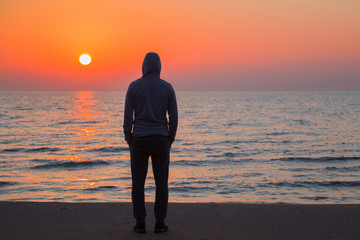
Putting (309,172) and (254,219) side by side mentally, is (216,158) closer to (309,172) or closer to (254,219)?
(309,172)

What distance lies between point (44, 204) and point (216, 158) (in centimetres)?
1081

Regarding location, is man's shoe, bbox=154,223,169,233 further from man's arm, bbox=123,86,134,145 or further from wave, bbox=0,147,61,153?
wave, bbox=0,147,61,153

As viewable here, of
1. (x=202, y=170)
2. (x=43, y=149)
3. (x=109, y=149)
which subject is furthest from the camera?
(x=109, y=149)

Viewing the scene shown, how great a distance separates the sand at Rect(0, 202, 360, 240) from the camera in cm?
460

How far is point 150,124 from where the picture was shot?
14.3 ft

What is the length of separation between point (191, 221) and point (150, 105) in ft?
5.82

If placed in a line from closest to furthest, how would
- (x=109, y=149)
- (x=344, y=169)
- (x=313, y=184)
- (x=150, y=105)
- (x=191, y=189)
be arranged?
(x=150, y=105) < (x=191, y=189) < (x=313, y=184) < (x=344, y=169) < (x=109, y=149)

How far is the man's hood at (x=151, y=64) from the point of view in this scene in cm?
443

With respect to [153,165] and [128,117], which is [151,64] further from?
[153,165]

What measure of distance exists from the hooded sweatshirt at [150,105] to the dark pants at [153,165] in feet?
0.29

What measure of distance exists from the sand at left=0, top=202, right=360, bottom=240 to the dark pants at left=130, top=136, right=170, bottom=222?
323mm

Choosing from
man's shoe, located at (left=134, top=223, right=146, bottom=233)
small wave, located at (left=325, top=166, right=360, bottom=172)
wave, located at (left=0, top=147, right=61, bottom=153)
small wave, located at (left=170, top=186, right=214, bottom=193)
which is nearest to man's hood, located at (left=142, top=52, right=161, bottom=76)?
man's shoe, located at (left=134, top=223, right=146, bottom=233)

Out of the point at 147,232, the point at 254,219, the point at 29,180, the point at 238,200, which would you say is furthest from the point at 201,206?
the point at 29,180

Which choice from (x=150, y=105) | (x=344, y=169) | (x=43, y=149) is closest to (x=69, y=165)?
(x=43, y=149)
